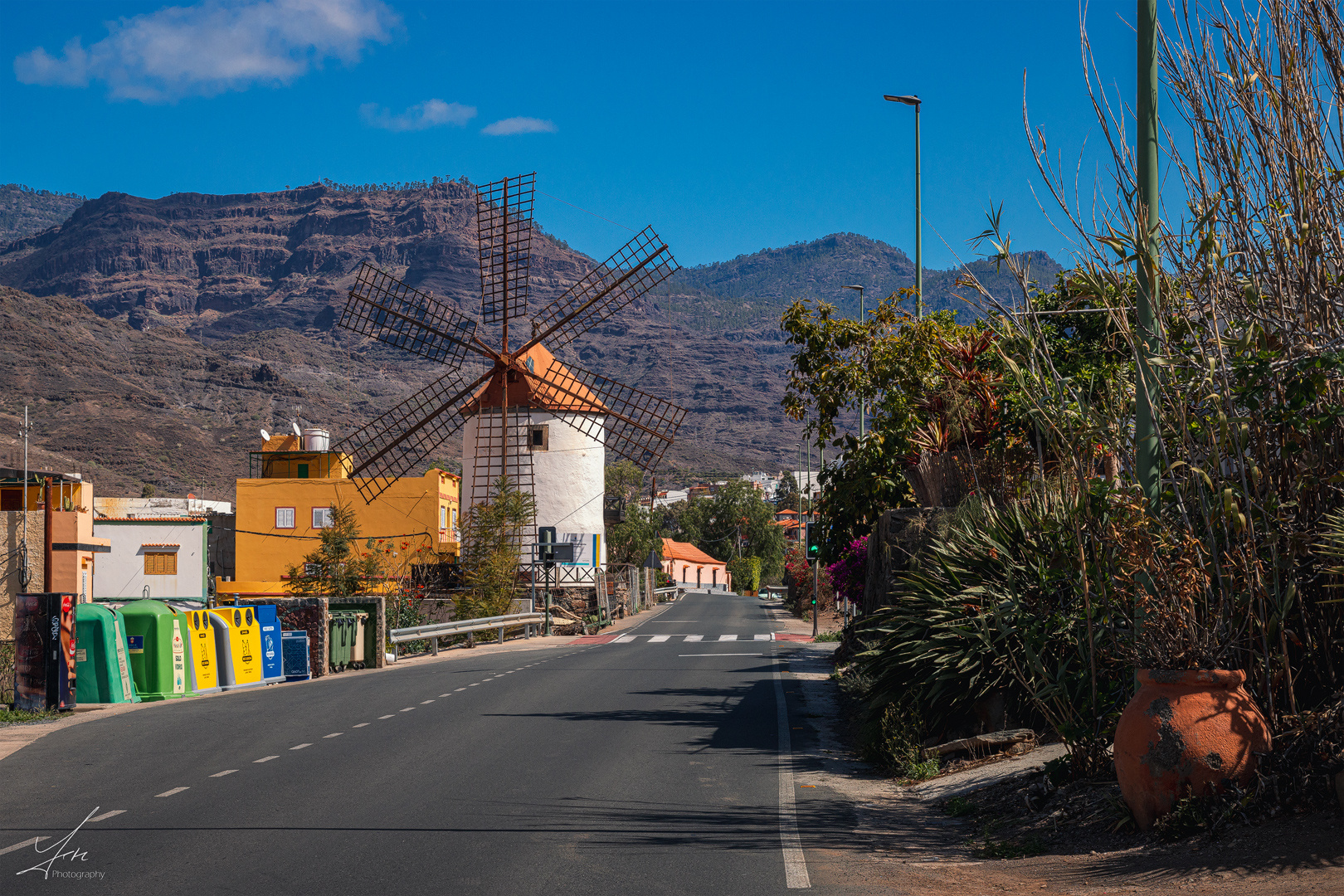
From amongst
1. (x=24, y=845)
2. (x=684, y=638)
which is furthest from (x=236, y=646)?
(x=684, y=638)

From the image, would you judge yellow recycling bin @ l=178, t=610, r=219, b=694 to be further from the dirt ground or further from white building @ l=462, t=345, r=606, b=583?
white building @ l=462, t=345, r=606, b=583

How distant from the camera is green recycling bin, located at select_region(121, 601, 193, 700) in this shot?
17.4 metres

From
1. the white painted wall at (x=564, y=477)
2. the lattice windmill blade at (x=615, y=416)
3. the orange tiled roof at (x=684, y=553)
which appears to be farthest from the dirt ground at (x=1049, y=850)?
the orange tiled roof at (x=684, y=553)

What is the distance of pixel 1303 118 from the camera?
7270mm

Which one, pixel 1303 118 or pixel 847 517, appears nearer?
pixel 1303 118

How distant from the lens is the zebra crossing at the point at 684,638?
3431 centimetres

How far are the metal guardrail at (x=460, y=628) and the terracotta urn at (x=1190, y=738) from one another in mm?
21664

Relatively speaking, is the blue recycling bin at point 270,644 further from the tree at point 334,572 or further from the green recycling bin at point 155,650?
the tree at point 334,572

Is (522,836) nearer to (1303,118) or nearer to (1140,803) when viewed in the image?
(1140,803)

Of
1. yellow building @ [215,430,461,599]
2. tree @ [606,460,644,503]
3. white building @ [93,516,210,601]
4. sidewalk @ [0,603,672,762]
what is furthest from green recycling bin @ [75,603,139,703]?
tree @ [606,460,644,503]

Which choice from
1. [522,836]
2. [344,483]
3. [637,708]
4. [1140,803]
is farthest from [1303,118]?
[344,483]

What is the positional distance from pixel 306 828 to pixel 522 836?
5.40 feet

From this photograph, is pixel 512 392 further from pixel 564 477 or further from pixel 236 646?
pixel 236 646

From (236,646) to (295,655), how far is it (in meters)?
1.90
